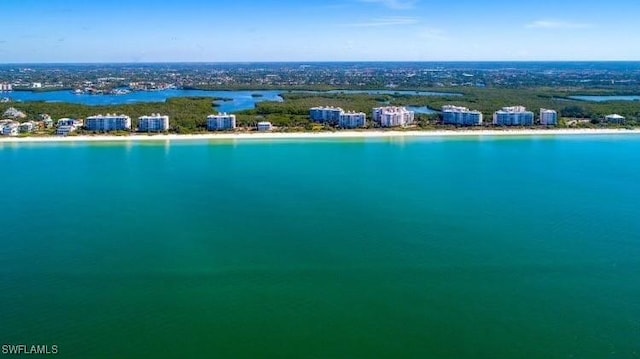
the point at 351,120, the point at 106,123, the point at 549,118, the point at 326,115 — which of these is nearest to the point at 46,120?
the point at 106,123

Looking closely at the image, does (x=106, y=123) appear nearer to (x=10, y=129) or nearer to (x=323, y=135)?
(x=10, y=129)

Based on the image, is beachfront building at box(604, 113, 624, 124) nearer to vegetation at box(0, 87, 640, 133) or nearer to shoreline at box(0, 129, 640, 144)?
vegetation at box(0, 87, 640, 133)

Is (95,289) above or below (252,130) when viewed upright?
below

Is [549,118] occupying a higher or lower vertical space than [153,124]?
higher

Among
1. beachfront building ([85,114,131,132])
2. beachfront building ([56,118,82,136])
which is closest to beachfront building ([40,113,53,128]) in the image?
beachfront building ([56,118,82,136])

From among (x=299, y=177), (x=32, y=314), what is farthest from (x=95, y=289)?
(x=299, y=177)

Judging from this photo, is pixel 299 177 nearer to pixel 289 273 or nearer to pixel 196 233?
pixel 196 233
